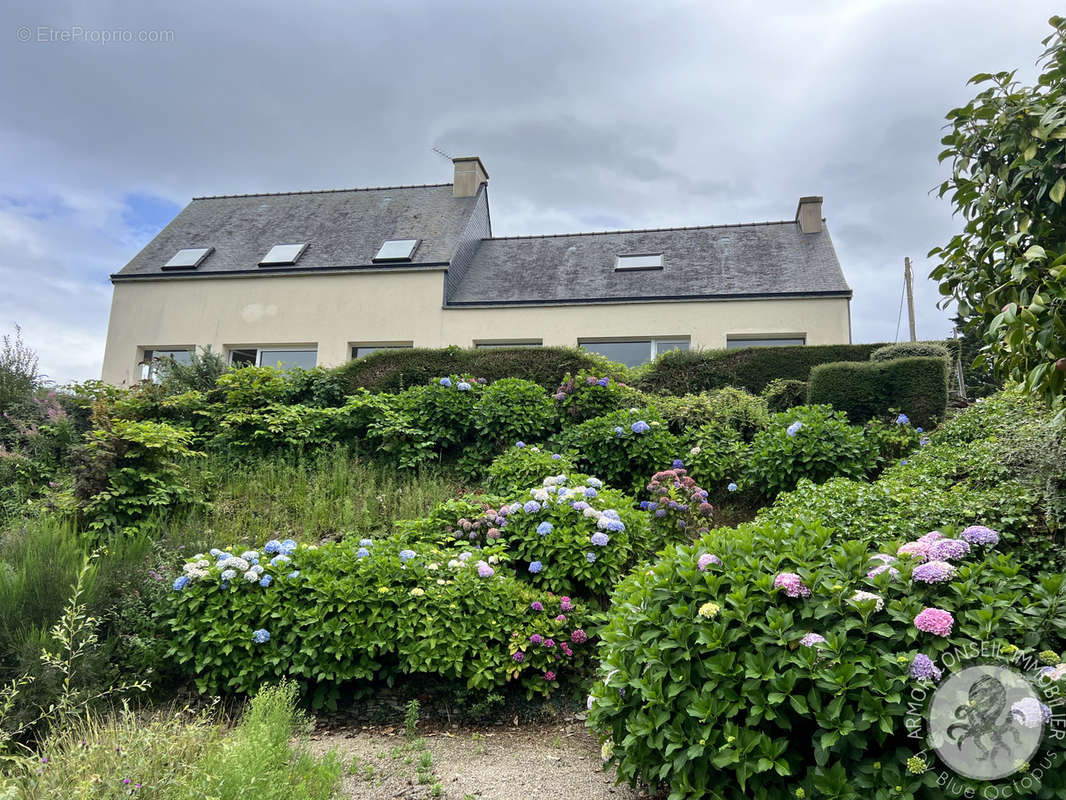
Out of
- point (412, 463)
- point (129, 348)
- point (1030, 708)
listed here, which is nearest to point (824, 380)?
point (412, 463)

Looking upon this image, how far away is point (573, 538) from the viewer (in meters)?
4.77

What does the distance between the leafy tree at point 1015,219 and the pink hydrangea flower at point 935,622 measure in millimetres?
914

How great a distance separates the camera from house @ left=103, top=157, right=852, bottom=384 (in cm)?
1418

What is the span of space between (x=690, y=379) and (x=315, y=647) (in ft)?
23.1

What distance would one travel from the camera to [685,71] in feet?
22.9

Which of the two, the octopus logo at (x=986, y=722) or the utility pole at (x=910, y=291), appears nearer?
the octopus logo at (x=986, y=722)

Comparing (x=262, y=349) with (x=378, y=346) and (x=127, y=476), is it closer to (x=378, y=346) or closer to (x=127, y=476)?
(x=378, y=346)

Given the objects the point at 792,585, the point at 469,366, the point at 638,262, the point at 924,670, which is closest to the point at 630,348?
the point at 638,262

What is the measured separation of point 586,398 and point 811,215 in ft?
37.4

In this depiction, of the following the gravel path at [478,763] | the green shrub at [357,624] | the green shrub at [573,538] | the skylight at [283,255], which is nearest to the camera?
the gravel path at [478,763]

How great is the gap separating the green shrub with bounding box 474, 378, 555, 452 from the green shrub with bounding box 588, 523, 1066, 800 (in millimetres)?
4758

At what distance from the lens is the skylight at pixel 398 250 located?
51.2ft

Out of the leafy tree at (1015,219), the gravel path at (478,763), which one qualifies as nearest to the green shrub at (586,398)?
the gravel path at (478,763)

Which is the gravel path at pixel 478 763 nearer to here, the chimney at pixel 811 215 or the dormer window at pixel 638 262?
the dormer window at pixel 638 262
